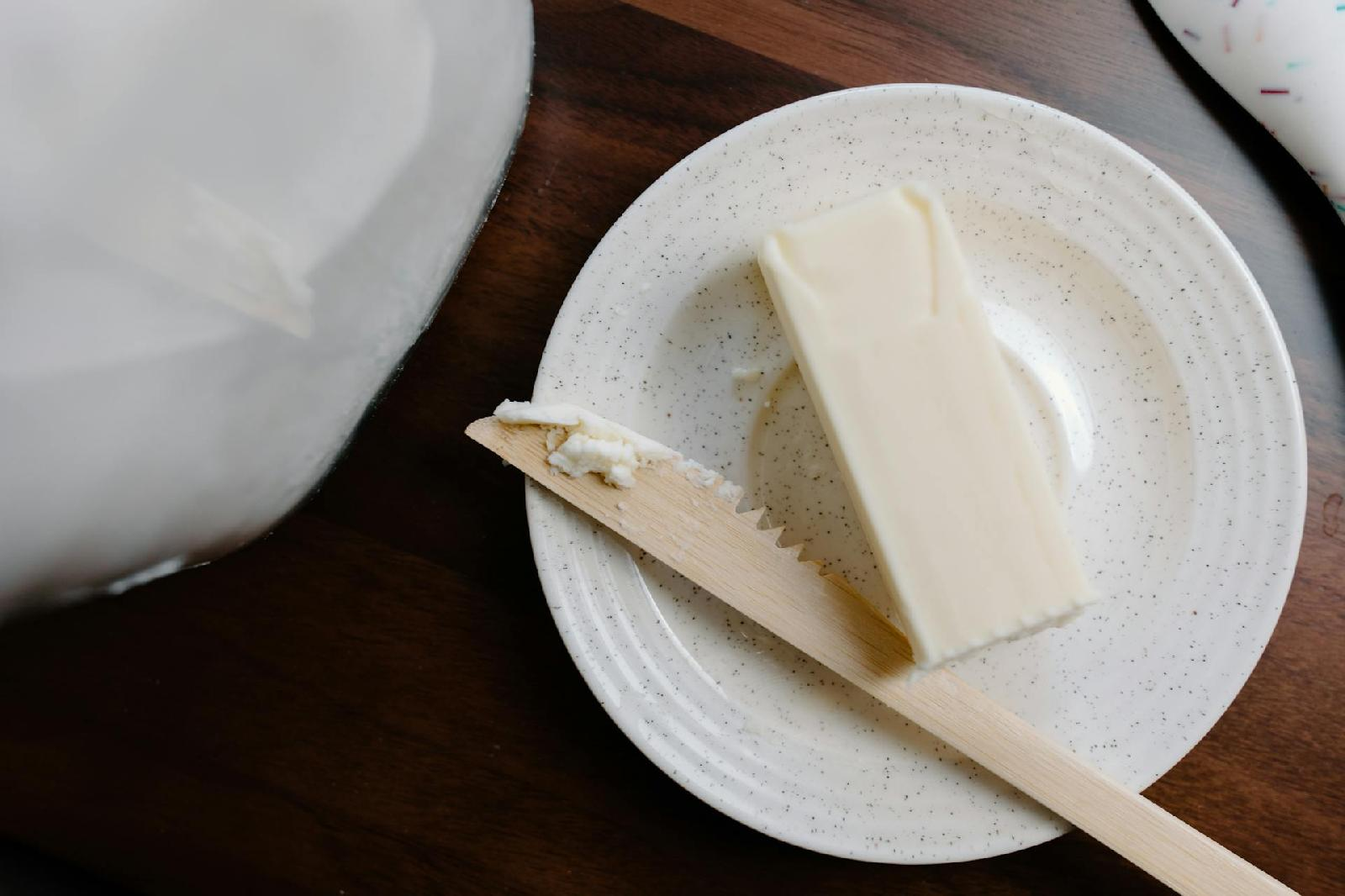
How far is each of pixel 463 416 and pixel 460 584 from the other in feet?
0.35

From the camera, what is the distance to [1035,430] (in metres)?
0.52

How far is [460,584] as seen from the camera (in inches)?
21.8

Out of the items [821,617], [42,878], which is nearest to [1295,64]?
[821,617]

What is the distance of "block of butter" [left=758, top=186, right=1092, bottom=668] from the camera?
0.46 meters

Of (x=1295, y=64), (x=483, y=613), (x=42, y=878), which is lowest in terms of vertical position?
(x=42, y=878)

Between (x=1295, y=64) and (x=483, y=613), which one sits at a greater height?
(x=1295, y=64)

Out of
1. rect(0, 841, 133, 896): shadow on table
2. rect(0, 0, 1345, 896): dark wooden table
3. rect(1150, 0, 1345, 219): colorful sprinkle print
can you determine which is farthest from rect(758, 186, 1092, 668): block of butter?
rect(0, 841, 133, 896): shadow on table

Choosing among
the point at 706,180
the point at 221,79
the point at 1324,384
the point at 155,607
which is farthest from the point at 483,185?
the point at 1324,384

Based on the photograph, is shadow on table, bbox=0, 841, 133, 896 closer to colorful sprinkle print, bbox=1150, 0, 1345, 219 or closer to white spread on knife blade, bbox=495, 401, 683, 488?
white spread on knife blade, bbox=495, 401, 683, 488

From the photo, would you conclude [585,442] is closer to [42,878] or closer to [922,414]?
[922,414]

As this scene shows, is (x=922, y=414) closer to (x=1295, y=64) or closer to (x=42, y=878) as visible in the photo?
(x=1295, y=64)

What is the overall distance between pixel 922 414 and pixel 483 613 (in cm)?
29

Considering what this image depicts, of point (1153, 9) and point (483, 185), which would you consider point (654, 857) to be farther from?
point (1153, 9)

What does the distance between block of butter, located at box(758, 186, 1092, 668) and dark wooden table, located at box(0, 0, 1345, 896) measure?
0.15 metres
